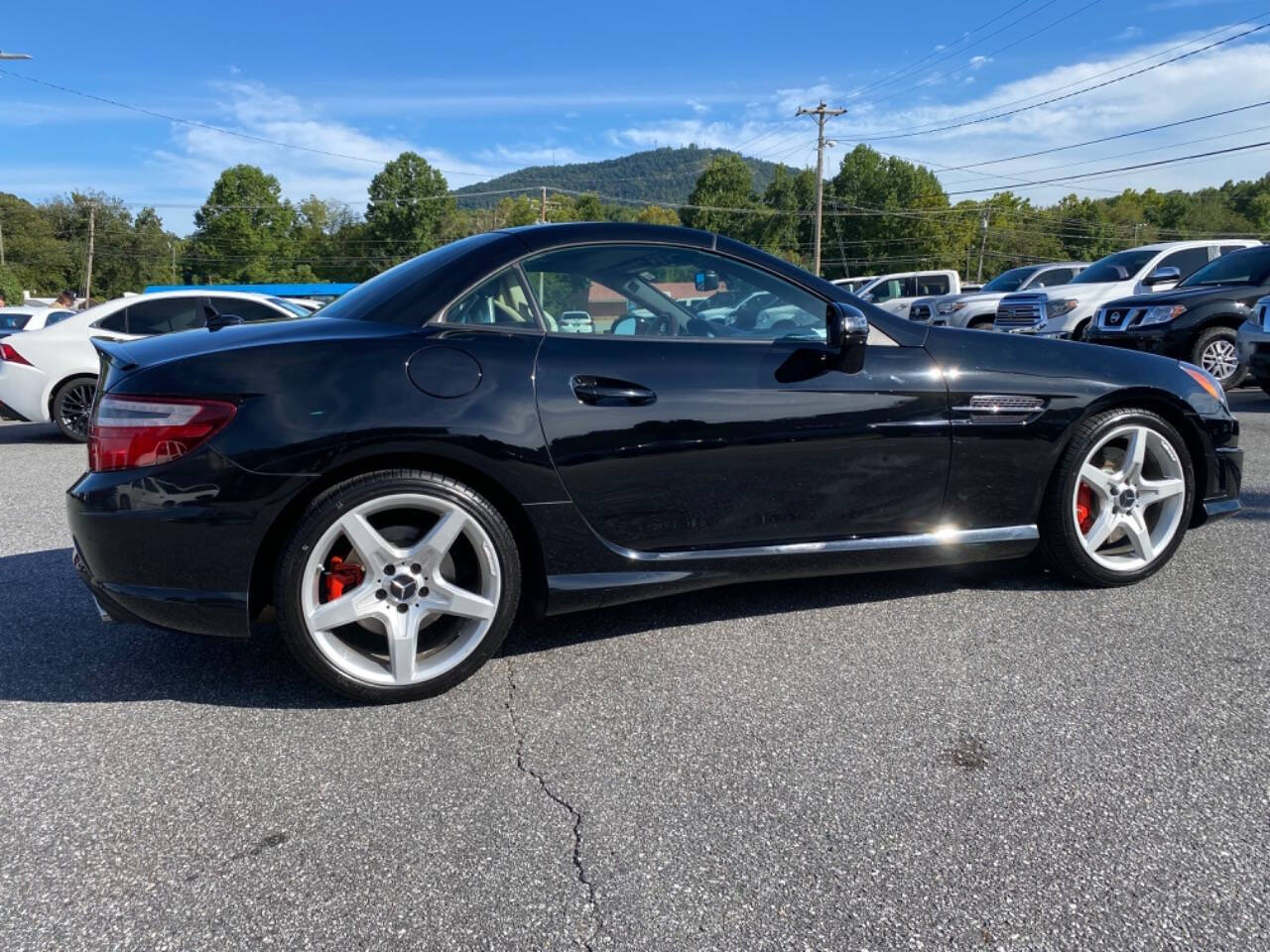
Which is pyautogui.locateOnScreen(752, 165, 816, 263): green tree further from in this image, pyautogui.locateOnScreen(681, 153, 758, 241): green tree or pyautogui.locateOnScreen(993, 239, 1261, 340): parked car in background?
pyautogui.locateOnScreen(993, 239, 1261, 340): parked car in background

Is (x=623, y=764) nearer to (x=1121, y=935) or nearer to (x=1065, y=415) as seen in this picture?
(x=1121, y=935)

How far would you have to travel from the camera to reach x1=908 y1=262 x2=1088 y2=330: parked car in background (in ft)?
57.9

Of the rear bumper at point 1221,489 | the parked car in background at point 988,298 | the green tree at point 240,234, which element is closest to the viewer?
the rear bumper at point 1221,489

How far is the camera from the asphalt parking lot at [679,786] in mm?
1896

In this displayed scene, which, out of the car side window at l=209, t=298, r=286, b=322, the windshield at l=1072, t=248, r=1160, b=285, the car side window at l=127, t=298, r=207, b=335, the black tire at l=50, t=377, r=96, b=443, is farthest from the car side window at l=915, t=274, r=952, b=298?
the black tire at l=50, t=377, r=96, b=443

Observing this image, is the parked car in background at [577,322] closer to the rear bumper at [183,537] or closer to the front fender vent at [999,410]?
the rear bumper at [183,537]

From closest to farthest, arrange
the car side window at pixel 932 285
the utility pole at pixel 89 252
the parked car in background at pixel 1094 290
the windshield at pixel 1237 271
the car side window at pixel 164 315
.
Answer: the car side window at pixel 164 315, the windshield at pixel 1237 271, the parked car in background at pixel 1094 290, the car side window at pixel 932 285, the utility pole at pixel 89 252

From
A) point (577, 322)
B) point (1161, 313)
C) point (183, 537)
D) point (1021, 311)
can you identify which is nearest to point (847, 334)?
point (577, 322)

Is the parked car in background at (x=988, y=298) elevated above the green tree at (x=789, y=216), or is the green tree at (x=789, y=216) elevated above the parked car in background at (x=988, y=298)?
the green tree at (x=789, y=216)

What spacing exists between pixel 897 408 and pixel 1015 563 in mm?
1286

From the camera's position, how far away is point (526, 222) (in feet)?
280

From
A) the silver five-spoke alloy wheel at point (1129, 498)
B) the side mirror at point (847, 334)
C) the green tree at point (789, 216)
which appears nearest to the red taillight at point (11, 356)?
the side mirror at point (847, 334)

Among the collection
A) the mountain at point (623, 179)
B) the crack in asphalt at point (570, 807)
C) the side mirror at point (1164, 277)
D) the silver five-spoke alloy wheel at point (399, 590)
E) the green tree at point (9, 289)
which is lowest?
the crack in asphalt at point (570, 807)

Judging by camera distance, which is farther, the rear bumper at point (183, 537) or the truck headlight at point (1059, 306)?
the truck headlight at point (1059, 306)
